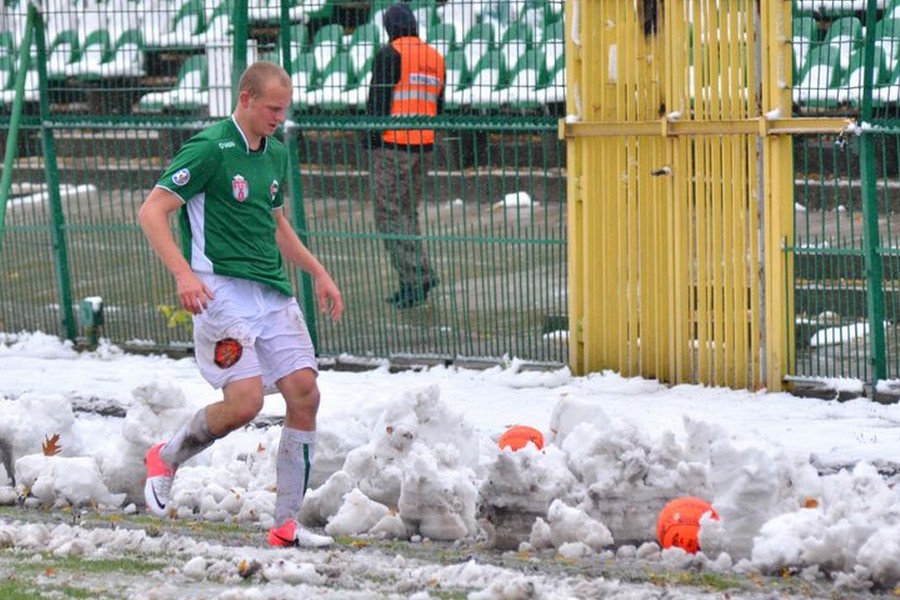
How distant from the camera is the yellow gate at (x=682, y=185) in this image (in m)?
10.4

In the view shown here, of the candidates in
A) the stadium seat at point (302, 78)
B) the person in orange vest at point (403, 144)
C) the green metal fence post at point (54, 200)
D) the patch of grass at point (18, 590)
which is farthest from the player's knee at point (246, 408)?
the green metal fence post at point (54, 200)

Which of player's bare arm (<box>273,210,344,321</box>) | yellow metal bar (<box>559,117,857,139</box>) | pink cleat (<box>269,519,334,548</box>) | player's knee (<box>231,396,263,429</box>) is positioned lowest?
pink cleat (<box>269,519,334,548</box>)

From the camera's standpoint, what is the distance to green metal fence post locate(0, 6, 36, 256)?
12.4 metres

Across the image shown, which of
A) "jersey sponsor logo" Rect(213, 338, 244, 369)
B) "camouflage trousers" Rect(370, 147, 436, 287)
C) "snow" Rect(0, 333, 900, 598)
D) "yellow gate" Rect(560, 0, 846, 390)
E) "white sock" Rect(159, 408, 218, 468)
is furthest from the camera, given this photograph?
"camouflage trousers" Rect(370, 147, 436, 287)

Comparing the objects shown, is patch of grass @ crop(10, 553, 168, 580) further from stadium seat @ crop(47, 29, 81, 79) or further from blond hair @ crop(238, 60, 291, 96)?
stadium seat @ crop(47, 29, 81, 79)

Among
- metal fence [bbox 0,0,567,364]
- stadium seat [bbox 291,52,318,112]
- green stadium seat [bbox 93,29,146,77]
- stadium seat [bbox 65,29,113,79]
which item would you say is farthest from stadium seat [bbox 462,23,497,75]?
stadium seat [bbox 65,29,113,79]

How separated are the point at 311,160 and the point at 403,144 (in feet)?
2.28

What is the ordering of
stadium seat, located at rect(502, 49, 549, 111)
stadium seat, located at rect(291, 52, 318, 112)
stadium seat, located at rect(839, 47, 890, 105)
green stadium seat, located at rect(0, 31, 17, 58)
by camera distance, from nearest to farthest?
stadium seat, located at rect(839, 47, 890, 105) < stadium seat, located at rect(502, 49, 549, 111) < stadium seat, located at rect(291, 52, 318, 112) < green stadium seat, located at rect(0, 31, 17, 58)

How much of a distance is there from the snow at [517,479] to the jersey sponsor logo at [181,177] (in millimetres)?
1307

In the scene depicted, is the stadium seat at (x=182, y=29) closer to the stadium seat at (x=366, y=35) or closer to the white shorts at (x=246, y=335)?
the stadium seat at (x=366, y=35)

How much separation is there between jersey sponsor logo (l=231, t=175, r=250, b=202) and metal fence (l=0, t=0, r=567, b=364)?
3755mm

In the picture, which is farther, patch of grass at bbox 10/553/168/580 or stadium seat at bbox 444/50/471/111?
stadium seat at bbox 444/50/471/111

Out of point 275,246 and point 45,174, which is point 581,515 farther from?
point 45,174

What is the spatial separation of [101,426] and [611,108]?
322cm
